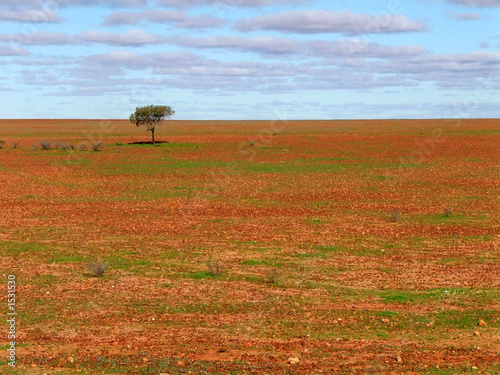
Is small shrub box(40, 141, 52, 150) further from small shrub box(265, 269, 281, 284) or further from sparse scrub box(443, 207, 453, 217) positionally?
small shrub box(265, 269, 281, 284)

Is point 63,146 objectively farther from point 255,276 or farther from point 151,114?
point 255,276

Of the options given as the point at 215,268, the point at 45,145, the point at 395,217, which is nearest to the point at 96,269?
the point at 215,268

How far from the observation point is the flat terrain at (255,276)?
10719 millimetres

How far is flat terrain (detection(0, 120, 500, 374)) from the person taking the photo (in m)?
10.7

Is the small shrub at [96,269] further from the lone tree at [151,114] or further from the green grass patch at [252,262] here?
the lone tree at [151,114]

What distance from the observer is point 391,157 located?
54.6 m

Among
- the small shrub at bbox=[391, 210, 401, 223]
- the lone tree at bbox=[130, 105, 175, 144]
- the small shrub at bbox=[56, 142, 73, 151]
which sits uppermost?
the lone tree at bbox=[130, 105, 175, 144]

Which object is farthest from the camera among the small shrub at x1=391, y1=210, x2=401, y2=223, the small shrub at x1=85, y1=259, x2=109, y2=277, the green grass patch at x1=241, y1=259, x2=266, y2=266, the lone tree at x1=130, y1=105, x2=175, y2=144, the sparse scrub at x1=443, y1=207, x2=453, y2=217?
the lone tree at x1=130, y1=105, x2=175, y2=144

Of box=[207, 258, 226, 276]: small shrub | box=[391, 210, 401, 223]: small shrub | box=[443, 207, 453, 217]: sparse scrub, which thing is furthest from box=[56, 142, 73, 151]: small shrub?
box=[207, 258, 226, 276]: small shrub

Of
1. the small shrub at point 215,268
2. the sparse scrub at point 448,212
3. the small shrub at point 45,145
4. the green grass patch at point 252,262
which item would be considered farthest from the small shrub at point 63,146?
the small shrub at point 215,268

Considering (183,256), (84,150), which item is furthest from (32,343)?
(84,150)

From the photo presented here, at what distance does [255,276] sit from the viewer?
16109 millimetres

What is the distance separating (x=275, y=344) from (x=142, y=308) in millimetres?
3463

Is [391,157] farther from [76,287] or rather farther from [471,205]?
[76,287]
